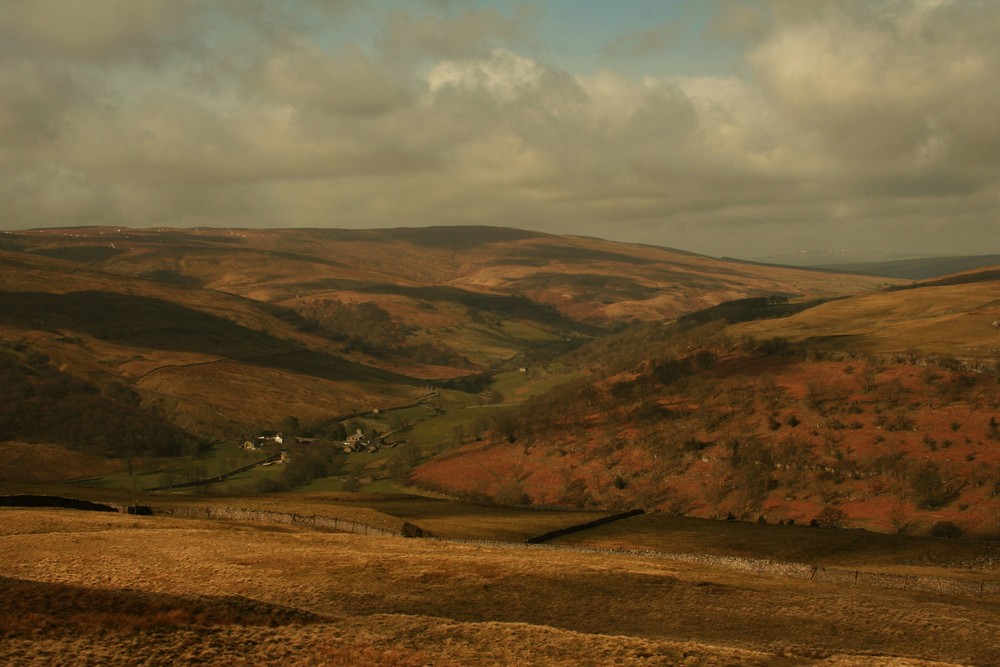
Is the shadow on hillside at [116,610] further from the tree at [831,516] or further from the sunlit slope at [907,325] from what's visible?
the sunlit slope at [907,325]

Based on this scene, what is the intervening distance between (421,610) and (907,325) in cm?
14080

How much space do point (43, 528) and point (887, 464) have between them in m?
82.6

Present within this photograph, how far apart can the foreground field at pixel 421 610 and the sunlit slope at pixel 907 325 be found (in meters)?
90.1

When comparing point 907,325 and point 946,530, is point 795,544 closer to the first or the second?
point 946,530

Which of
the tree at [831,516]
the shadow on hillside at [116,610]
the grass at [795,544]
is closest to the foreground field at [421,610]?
the shadow on hillside at [116,610]

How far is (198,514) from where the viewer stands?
228 feet

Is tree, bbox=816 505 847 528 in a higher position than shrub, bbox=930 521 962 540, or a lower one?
lower

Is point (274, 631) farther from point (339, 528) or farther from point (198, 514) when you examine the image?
point (198, 514)

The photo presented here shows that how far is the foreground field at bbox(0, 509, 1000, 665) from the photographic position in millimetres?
28578

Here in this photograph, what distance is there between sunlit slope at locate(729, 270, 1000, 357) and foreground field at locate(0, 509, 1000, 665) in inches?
3548

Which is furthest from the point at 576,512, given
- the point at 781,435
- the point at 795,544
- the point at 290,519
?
the point at 781,435

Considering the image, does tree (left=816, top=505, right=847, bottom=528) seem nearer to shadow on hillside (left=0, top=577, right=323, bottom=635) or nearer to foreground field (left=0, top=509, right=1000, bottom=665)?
foreground field (left=0, top=509, right=1000, bottom=665)

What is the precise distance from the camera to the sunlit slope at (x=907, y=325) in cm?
12569

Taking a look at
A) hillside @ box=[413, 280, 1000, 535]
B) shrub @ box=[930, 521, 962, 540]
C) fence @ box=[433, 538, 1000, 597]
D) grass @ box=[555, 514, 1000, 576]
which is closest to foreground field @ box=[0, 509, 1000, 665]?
fence @ box=[433, 538, 1000, 597]
